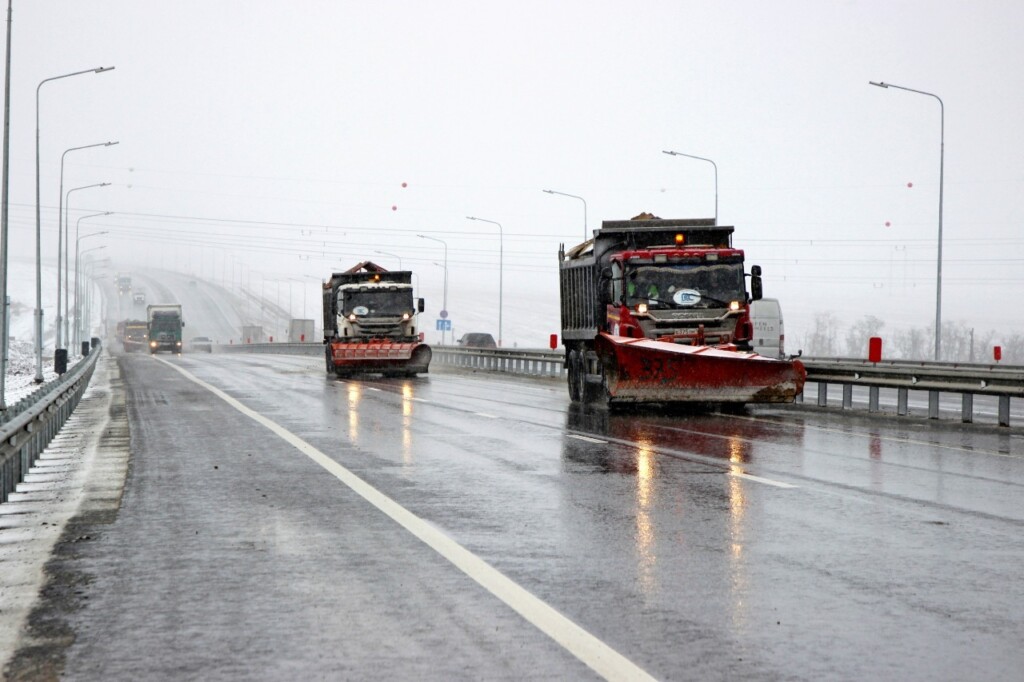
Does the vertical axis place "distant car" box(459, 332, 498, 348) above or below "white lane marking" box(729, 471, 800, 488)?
above

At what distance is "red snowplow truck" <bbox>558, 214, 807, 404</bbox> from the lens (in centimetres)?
2134

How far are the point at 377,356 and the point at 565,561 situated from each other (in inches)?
1232

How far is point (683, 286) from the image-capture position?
22.6 meters

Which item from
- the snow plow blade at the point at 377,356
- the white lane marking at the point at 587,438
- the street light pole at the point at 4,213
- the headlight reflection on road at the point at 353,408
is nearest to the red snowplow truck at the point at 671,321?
the white lane marking at the point at 587,438

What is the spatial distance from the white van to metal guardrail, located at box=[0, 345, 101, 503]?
2367cm

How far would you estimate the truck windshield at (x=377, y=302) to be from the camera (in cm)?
3944

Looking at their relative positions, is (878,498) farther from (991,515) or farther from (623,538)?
Result: (623,538)

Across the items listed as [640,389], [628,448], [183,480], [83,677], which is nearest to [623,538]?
[83,677]

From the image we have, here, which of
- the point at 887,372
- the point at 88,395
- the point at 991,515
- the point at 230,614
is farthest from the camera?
the point at 88,395

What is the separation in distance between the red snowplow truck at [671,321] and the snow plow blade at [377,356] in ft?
46.4

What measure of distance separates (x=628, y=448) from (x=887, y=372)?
8.84 meters

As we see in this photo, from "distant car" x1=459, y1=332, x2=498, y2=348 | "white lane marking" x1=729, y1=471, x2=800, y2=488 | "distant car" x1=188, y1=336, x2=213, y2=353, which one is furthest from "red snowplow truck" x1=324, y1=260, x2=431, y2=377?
"distant car" x1=188, y1=336, x2=213, y2=353

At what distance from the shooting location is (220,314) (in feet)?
532

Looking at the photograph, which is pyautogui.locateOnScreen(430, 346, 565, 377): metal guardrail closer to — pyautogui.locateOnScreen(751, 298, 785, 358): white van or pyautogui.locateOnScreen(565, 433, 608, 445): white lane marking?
pyautogui.locateOnScreen(751, 298, 785, 358): white van
